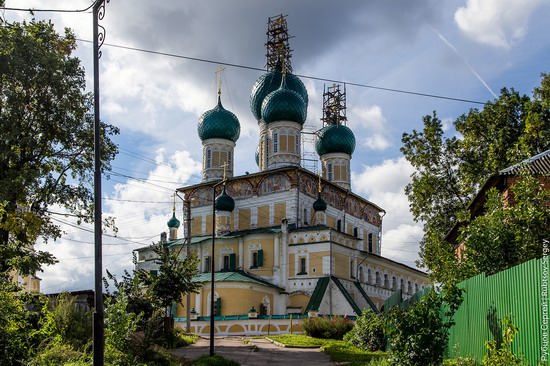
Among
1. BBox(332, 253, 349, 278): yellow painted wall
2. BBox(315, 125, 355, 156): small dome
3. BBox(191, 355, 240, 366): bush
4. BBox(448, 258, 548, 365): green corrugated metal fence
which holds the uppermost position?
BBox(315, 125, 355, 156): small dome

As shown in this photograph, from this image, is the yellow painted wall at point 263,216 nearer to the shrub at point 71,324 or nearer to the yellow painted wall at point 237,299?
the yellow painted wall at point 237,299

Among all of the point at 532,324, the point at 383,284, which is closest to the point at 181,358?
the point at 532,324

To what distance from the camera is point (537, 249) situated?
51.1 feet

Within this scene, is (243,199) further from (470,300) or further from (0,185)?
(470,300)

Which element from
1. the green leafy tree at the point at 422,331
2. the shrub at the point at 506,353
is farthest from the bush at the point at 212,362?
the shrub at the point at 506,353

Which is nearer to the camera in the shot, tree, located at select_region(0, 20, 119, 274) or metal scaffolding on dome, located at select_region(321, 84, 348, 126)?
tree, located at select_region(0, 20, 119, 274)

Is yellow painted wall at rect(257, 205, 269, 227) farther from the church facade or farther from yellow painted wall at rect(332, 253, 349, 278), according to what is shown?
yellow painted wall at rect(332, 253, 349, 278)

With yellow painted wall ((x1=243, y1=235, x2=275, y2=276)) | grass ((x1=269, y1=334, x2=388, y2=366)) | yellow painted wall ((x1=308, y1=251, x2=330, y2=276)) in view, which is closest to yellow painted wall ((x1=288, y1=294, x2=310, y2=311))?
yellow painted wall ((x1=308, y1=251, x2=330, y2=276))

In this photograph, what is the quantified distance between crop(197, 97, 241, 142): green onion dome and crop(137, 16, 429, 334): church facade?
76mm

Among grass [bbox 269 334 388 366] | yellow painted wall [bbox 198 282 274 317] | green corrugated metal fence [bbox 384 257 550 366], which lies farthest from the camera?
yellow painted wall [bbox 198 282 274 317]

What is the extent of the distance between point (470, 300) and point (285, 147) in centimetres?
3552

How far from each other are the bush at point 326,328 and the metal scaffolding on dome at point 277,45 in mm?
27077

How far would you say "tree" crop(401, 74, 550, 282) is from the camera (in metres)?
27.0

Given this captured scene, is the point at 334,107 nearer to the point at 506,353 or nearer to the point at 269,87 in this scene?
the point at 269,87
